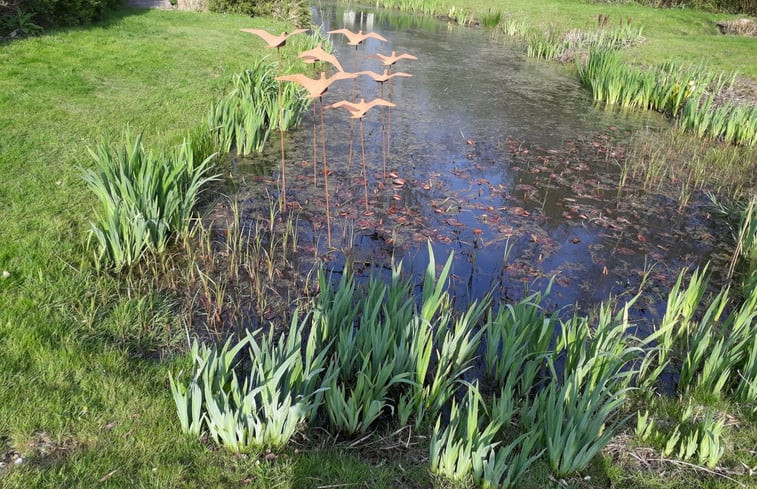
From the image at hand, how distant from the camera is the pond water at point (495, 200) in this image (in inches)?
169

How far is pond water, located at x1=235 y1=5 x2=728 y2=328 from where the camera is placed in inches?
169

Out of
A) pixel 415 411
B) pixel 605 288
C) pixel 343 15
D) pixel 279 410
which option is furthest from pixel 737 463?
A: pixel 343 15

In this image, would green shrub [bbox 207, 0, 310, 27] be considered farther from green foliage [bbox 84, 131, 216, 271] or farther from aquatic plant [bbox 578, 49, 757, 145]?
green foliage [bbox 84, 131, 216, 271]

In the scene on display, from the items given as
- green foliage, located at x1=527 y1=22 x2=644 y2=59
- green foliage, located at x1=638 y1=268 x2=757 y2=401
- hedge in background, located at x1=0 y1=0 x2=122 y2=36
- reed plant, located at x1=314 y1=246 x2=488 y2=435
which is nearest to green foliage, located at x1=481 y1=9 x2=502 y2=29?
green foliage, located at x1=527 y1=22 x2=644 y2=59

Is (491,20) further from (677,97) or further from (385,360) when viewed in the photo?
(385,360)

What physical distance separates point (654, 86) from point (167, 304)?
7952 mm

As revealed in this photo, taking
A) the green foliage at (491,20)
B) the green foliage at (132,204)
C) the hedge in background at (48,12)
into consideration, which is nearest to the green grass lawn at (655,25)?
the green foliage at (491,20)

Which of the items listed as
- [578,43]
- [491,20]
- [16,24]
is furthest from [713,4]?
[16,24]

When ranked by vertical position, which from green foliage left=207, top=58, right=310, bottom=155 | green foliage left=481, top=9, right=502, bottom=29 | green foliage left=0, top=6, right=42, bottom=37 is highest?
green foliage left=481, top=9, right=502, bottom=29

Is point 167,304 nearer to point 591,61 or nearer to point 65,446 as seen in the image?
point 65,446

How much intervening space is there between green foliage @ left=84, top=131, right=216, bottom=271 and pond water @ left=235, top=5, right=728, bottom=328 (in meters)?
1.04

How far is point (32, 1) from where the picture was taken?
27.6 ft

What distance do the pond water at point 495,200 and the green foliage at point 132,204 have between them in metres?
1.04

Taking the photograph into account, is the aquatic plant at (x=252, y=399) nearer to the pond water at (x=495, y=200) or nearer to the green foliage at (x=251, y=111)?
the pond water at (x=495, y=200)
